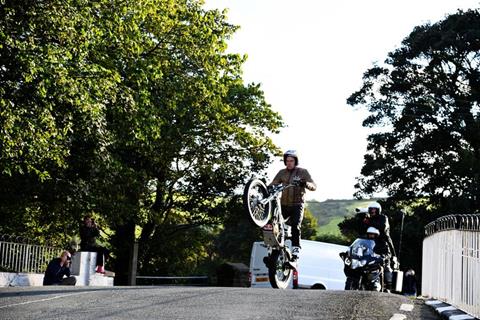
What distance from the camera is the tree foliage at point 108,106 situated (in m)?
22.6

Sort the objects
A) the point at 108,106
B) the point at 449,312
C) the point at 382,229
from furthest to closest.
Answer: the point at 108,106 → the point at 382,229 → the point at 449,312

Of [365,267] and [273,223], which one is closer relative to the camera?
[273,223]

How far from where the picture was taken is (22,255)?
2214 centimetres

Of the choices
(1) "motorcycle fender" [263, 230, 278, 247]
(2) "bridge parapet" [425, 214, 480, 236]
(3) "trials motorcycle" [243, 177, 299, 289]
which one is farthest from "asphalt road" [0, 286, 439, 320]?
(1) "motorcycle fender" [263, 230, 278, 247]

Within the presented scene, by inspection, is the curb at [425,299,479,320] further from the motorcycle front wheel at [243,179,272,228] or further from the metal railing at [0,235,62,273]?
the metal railing at [0,235,62,273]

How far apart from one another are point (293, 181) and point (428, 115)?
35.2 metres

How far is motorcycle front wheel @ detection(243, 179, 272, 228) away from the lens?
44.2 feet

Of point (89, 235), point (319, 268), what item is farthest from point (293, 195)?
point (319, 268)

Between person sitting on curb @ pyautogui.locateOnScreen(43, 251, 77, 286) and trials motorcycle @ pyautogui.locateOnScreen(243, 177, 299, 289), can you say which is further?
person sitting on curb @ pyautogui.locateOnScreen(43, 251, 77, 286)

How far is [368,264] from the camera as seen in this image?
51.4 feet

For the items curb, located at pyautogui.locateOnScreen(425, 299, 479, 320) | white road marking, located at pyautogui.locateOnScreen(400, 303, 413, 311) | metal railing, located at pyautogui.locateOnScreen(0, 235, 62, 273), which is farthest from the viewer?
metal railing, located at pyautogui.locateOnScreen(0, 235, 62, 273)

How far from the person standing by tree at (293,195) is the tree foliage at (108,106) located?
8.77m

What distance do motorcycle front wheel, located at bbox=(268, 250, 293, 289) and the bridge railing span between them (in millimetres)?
2399

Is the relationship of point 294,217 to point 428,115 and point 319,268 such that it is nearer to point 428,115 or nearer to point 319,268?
point 319,268
